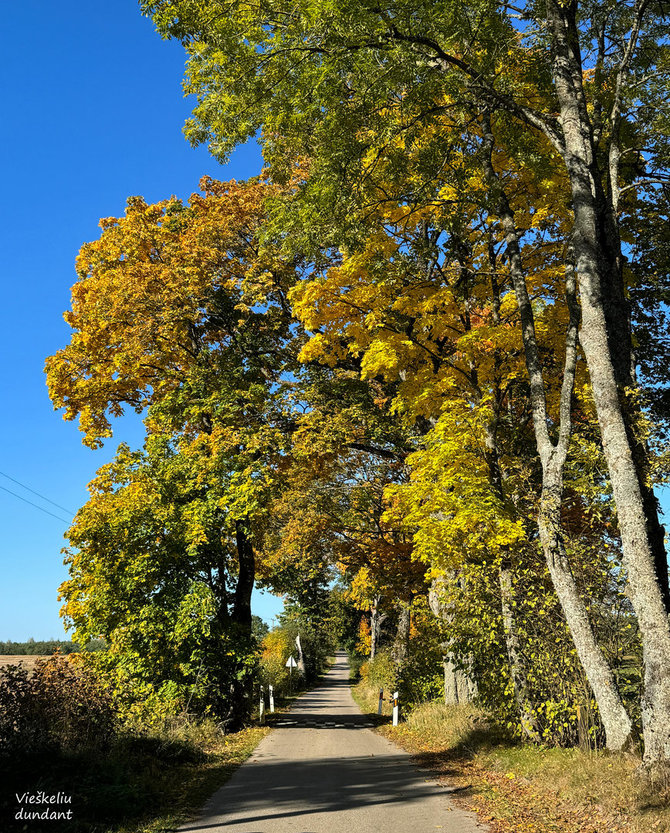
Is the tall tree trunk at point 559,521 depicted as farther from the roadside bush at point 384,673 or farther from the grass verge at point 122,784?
the roadside bush at point 384,673

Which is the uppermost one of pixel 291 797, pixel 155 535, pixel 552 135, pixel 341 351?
pixel 552 135

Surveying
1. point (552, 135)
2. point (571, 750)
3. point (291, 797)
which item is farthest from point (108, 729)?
point (552, 135)

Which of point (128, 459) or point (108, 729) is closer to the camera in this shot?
point (108, 729)

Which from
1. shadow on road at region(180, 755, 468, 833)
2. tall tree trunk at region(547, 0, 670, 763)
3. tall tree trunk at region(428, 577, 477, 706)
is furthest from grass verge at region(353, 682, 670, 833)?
tall tree trunk at region(428, 577, 477, 706)

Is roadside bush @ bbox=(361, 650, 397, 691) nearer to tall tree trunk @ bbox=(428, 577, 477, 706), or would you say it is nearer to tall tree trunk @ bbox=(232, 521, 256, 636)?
tall tree trunk @ bbox=(428, 577, 477, 706)

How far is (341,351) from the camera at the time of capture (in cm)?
1460

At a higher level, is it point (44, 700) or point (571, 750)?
point (44, 700)

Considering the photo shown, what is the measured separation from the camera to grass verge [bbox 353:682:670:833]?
6.30 m

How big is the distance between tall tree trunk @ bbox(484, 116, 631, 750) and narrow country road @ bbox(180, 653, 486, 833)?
231 centimetres

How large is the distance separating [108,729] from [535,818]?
6561mm

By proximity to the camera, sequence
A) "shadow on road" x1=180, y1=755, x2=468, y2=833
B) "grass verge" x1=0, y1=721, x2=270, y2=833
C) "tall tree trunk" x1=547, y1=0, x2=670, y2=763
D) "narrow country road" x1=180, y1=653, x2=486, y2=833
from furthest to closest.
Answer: "shadow on road" x1=180, y1=755, x2=468, y2=833 → "tall tree trunk" x1=547, y1=0, x2=670, y2=763 → "narrow country road" x1=180, y1=653, x2=486, y2=833 → "grass verge" x1=0, y1=721, x2=270, y2=833

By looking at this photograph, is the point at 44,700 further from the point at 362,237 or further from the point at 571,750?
the point at 362,237

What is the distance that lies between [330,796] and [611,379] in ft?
23.3

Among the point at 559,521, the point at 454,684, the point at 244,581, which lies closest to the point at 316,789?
the point at 559,521
